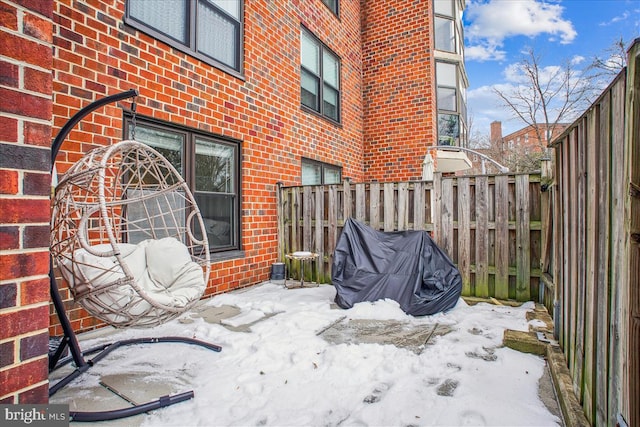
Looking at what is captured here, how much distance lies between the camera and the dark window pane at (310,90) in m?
6.88

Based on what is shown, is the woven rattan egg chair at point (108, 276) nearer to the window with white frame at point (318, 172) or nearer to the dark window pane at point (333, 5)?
the window with white frame at point (318, 172)

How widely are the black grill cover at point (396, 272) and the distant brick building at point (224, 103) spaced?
169cm

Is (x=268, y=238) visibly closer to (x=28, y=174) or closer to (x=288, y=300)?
(x=288, y=300)

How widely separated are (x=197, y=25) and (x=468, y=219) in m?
4.23

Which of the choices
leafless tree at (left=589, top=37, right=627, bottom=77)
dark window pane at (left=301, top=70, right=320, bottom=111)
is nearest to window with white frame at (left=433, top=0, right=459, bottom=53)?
dark window pane at (left=301, top=70, right=320, bottom=111)

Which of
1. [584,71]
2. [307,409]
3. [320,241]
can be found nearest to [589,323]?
[307,409]

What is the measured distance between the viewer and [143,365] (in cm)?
255

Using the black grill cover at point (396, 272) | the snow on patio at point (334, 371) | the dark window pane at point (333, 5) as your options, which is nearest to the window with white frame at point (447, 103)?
the dark window pane at point (333, 5)

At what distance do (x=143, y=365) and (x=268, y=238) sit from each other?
3174 millimetres

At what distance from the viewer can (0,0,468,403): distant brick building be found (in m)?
1.22

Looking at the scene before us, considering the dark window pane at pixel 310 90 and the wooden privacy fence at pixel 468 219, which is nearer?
the wooden privacy fence at pixel 468 219

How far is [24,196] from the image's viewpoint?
48.3 inches

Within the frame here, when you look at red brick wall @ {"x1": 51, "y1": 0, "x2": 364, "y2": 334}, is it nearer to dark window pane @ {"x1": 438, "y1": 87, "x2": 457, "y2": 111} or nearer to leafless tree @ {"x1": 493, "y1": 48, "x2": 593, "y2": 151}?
dark window pane @ {"x1": 438, "y1": 87, "x2": 457, "y2": 111}

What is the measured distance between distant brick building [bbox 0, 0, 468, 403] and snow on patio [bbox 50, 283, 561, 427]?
38.6 inches
